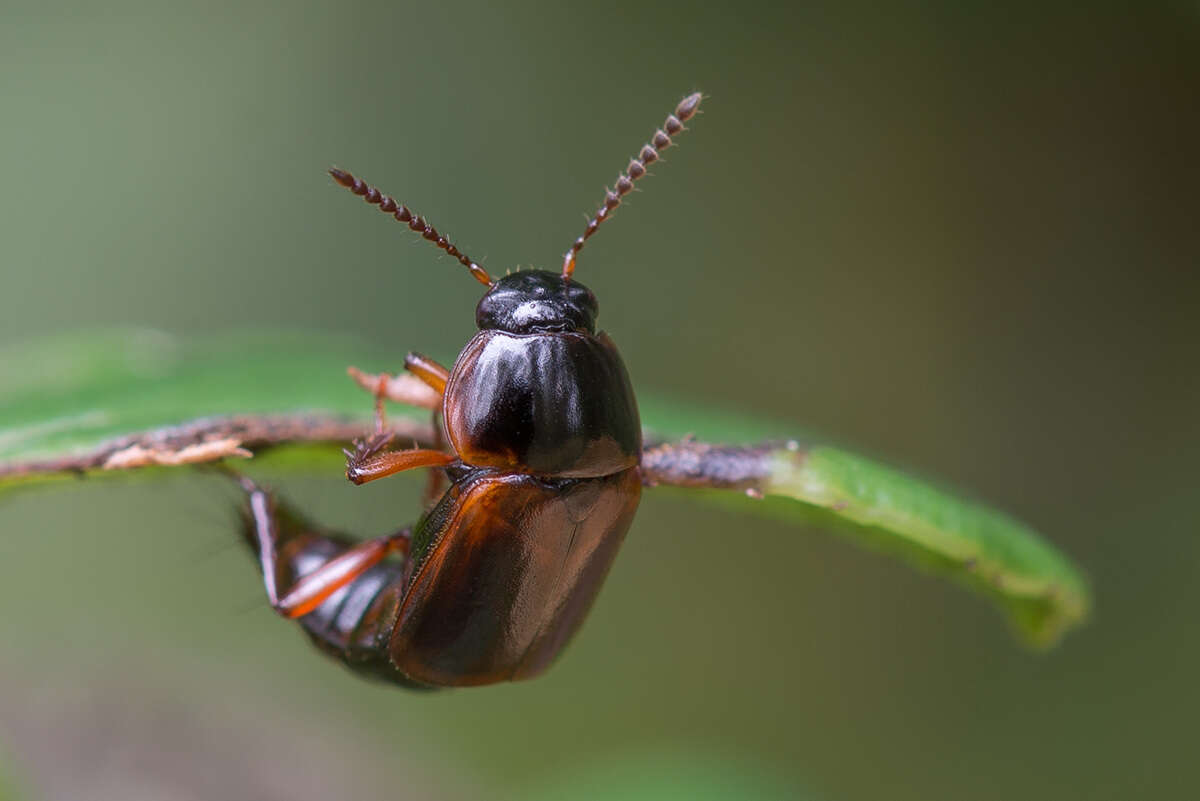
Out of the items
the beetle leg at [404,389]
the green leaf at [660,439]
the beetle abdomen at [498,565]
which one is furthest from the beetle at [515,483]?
the green leaf at [660,439]

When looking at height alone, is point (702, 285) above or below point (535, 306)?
above

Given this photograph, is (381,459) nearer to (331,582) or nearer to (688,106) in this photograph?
(331,582)

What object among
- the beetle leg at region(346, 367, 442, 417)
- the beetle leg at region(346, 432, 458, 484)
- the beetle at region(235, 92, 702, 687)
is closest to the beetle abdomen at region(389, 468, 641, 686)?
the beetle at region(235, 92, 702, 687)

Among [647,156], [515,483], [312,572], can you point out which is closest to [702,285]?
[647,156]

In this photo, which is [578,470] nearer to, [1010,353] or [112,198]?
[1010,353]

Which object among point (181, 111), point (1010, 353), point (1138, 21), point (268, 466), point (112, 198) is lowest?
point (268, 466)

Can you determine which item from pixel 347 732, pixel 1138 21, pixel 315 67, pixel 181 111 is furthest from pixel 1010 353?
pixel 181 111

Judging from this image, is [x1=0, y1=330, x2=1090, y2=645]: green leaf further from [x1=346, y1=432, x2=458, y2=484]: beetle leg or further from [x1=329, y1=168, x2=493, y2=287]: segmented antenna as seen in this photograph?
[x1=329, y1=168, x2=493, y2=287]: segmented antenna
